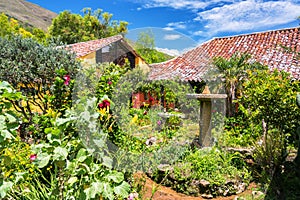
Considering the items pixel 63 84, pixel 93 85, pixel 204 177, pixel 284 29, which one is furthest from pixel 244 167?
pixel 284 29

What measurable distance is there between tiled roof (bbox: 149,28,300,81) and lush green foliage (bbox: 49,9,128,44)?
1889cm

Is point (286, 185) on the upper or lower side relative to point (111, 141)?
lower

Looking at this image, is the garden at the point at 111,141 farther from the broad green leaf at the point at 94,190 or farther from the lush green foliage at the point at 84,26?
the lush green foliage at the point at 84,26

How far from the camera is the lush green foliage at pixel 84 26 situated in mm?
29469

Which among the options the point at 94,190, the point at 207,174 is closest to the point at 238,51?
the point at 207,174

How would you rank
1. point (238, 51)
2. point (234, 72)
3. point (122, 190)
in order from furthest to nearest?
1. point (238, 51)
2. point (234, 72)
3. point (122, 190)

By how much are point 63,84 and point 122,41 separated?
Answer: 1174 cm

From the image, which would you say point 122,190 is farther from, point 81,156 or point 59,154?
point 59,154

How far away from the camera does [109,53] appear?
1422 centimetres

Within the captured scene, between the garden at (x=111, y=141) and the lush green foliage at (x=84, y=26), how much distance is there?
979 inches

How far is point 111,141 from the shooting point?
11.6ft

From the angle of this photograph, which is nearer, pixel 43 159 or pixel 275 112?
pixel 43 159

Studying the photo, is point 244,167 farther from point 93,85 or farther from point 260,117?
point 93,85

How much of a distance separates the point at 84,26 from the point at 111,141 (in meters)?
29.9
